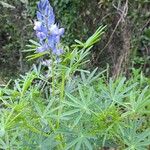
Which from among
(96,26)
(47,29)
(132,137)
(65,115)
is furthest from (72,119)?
(96,26)

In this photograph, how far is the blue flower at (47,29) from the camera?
1854mm

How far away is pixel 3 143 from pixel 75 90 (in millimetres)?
364

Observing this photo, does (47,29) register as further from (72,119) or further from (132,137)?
(132,137)

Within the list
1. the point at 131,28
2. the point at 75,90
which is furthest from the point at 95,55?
the point at 75,90

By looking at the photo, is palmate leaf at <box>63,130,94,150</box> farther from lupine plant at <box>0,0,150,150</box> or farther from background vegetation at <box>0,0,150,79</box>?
background vegetation at <box>0,0,150,79</box>

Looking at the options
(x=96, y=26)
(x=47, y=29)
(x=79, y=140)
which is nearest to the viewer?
(x=79, y=140)

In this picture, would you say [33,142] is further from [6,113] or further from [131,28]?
[131,28]

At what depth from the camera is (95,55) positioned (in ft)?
15.3

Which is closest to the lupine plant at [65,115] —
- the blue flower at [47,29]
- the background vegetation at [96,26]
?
the blue flower at [47,29]

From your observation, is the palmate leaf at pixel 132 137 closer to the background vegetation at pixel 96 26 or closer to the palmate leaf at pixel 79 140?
the palmate leaf at pixel 79 140

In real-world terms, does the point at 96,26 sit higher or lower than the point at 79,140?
lower

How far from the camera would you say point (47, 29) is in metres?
1.86

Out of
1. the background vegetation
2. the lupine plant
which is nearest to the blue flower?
the lupine plant

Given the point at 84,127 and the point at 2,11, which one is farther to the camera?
the point at 2,11
